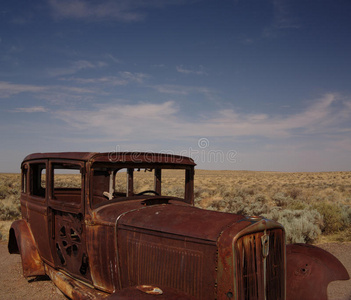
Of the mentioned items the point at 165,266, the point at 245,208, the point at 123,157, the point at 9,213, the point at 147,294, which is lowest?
the point at 9,213

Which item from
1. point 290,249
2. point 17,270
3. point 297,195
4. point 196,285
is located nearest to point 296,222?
point 290,249

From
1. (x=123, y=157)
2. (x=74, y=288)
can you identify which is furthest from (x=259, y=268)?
(x=74, y=288)

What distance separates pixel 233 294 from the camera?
2586mm

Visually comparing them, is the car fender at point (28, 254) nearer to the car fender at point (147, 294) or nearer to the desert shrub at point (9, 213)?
the car fender at point (147, 294)

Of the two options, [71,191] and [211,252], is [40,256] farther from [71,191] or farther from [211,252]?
[211,252]

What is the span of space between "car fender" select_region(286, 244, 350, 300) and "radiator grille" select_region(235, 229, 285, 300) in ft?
1.59

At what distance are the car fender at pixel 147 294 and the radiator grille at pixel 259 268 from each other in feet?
1.68

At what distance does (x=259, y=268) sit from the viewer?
2.88m

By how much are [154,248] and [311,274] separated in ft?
6.87

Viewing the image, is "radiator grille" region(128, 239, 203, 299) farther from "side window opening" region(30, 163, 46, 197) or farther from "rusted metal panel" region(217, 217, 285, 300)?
"side window opening" region(30, 163, 46, 197)

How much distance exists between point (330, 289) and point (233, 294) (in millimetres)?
3500

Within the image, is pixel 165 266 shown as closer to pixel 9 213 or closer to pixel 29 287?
pixel 29 287

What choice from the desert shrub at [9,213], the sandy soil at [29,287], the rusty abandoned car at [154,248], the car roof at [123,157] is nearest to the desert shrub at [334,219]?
the sandy soil at [29,287]

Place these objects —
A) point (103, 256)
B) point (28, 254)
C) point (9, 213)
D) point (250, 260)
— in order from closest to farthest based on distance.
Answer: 1. point (250, 260)
2. point (103, 256)
3. point (28, 254)
4. point (9, 213)
